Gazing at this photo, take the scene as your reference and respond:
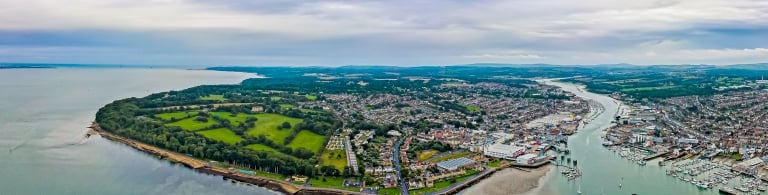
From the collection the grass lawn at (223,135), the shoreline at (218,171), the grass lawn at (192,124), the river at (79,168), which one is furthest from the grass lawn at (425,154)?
the grass lawn at (192,124)

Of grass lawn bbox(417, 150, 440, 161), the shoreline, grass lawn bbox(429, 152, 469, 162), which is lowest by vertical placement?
the shoreline

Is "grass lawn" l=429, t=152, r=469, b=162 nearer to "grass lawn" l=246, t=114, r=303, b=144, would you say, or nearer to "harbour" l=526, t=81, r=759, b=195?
"harbour" l=526, t=81, r=759, b=195

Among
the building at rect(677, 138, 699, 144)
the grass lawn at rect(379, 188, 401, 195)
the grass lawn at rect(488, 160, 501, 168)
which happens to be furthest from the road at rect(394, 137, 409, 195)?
the building at rect(677, 138, 699, 144)

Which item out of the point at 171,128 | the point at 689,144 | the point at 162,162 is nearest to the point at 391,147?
the point at 162,162

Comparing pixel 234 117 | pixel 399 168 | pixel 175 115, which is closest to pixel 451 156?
pixel 399 168

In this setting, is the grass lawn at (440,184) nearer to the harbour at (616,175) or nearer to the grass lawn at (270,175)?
the harbour at (616,175)

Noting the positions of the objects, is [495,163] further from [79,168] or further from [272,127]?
[79,168]
